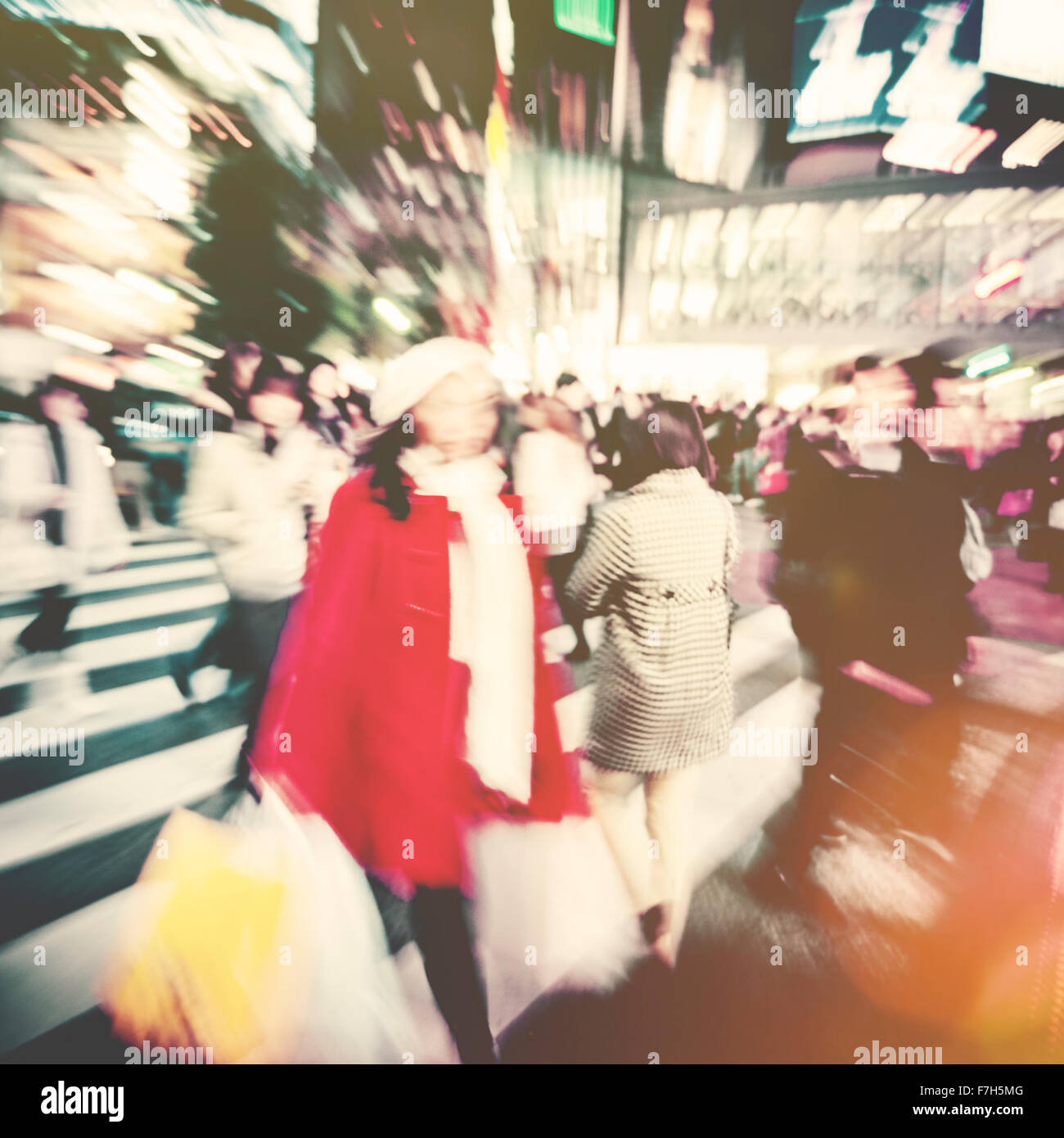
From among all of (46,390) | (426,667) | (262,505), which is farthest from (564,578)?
(46,390)

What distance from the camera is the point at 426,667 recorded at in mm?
1399

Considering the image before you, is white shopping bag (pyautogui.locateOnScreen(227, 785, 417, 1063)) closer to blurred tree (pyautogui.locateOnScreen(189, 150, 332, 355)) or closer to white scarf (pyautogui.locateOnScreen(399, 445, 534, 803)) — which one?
white scarf (pyautogui.locateOnScreen(399, 445, 534, 803))

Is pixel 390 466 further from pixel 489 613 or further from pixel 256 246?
pixel 256 246

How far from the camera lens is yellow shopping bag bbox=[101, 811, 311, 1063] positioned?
1.54 m

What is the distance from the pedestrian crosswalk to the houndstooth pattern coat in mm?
123

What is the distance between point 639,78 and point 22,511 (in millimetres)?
2068

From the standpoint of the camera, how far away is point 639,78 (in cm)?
153

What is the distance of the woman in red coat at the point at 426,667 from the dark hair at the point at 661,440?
34cm

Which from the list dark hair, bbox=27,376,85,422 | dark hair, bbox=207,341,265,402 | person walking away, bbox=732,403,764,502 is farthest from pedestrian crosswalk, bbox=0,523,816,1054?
dark hair, bbox=207,341,265,402

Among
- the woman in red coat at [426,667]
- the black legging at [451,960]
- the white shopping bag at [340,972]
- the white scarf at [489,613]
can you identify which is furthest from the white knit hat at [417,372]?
the black legging at [451,960]

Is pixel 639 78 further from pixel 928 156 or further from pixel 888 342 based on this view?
pixel 888 342

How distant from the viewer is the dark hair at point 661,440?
1442 mm
